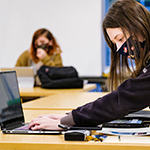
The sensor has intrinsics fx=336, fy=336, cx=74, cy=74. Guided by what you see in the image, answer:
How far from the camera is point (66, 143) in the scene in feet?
3.43

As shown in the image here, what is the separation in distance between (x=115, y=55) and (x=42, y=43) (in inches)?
87.6

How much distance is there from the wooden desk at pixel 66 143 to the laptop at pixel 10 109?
0.29 ft

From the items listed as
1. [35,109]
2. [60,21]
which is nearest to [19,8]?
[60,21]

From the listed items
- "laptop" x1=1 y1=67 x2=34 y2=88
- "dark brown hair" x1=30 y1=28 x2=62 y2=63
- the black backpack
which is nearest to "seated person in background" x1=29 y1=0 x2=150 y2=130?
the black backpack

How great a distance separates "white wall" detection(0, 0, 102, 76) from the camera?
4.70 m

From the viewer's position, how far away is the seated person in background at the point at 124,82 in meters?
1.17

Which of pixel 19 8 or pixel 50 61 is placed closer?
pixel 50 61

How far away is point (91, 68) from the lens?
188 inches

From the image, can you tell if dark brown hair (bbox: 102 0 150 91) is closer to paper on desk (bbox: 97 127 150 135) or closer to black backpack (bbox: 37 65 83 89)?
paper on desk (bbox: 97 127 150 135)

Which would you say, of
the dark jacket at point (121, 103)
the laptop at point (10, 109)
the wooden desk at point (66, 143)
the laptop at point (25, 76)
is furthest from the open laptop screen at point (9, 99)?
the laptop at point (25, 76)

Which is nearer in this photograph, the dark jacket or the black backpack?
the dark jacket

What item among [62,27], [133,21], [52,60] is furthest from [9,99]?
[62,27]

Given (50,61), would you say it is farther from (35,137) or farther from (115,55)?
(35,137)

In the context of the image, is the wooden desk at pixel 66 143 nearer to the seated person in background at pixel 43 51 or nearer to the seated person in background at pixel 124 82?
the seated person in background at pixel 124 82
